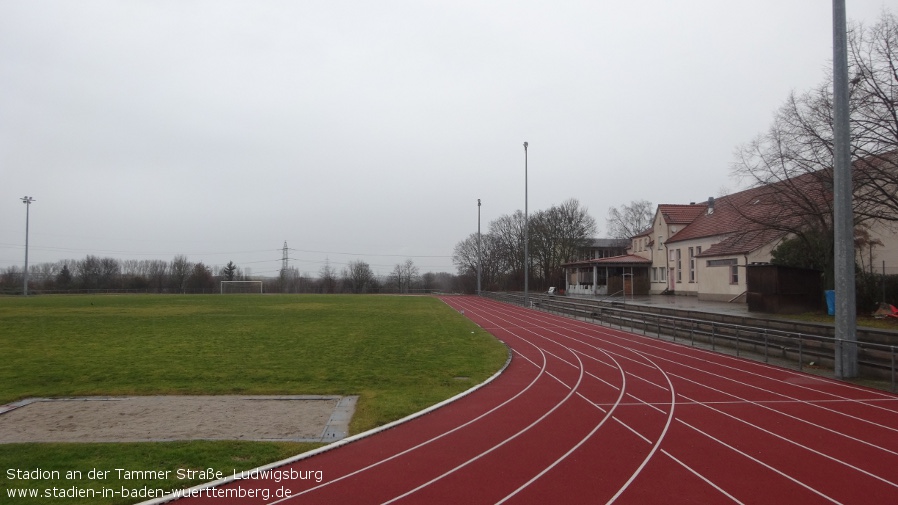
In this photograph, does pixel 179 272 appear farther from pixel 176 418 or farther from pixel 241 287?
pixel 176 418

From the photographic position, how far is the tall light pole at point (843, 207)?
1235 centimetres

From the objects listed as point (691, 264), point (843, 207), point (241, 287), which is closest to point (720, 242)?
point (691, 264)

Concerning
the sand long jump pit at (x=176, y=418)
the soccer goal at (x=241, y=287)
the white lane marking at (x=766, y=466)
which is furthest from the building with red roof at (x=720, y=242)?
the soccer goal at (x=241, y=287)

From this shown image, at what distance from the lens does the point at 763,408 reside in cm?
977

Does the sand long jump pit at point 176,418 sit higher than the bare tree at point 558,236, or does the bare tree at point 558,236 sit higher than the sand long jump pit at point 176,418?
the bare tree at point 558,236

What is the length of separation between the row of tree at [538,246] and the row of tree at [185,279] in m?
10.5

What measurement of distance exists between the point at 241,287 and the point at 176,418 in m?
91.6

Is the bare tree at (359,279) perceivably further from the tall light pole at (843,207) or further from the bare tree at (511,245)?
the tall light pole at (843,207)

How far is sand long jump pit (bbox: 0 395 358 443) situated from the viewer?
811cm

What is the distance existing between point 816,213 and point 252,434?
2450cm

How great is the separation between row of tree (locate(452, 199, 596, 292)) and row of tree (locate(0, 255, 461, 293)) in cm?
1046

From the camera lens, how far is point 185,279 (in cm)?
8919

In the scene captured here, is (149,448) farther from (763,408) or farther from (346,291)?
(346,291)

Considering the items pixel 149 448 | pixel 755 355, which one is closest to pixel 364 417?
pixel 149 448
